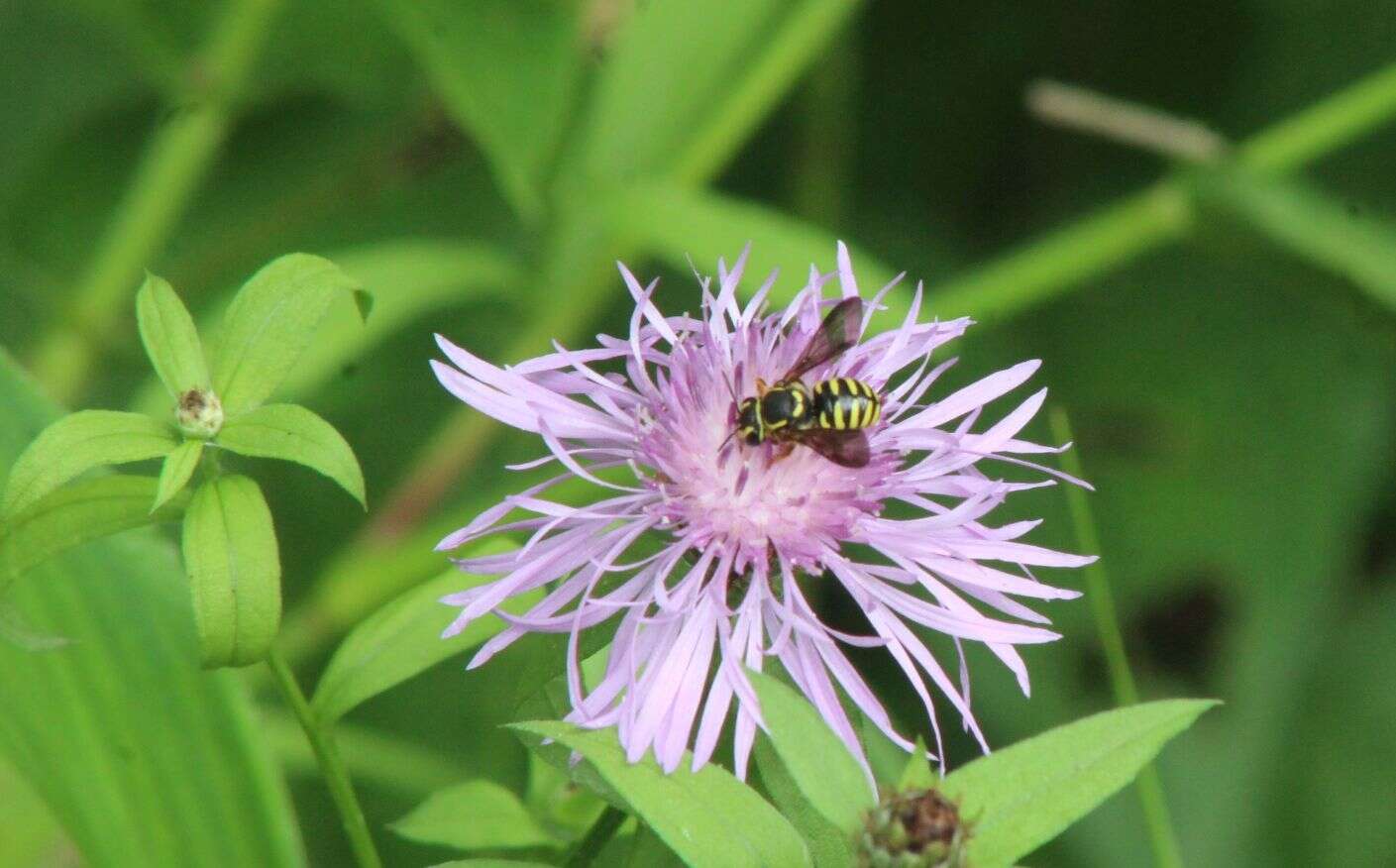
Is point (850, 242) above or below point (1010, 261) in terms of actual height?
above

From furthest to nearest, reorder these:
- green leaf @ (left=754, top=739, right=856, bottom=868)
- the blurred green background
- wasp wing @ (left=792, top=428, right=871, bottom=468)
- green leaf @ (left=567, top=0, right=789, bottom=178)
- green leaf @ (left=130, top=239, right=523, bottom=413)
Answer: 1. green leaf @ (left=567, top=0, right=789, bottom=178)
2. the blurred green background
3. green leaf @ (left=130, top=239, right=523, bottom=413)
4. wasp wing @ (left=792, top=428, right=871, bottom=468)
5. green leaf @ (left=754, top=739, right=856, bottom=868)

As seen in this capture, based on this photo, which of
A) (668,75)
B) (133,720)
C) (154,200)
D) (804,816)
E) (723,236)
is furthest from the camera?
(668,75)

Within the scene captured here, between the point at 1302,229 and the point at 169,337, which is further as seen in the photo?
the point at 1302,229

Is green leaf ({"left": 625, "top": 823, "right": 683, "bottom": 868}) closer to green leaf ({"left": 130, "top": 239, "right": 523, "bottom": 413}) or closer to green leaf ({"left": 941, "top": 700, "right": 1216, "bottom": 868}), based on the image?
green leaf ({"left": 941, "top": 700, "right": 1216, "bottom": 868})

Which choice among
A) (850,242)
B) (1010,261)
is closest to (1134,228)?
(1010,261)

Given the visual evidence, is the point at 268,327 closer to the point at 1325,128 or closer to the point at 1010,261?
the point at 1010,261

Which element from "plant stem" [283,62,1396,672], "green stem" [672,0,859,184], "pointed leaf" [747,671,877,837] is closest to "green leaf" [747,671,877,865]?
"pointed leaf" [747,671,877,837]

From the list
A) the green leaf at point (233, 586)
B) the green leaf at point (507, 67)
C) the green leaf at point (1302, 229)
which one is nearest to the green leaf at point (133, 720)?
the green leaf at point (233, 586)

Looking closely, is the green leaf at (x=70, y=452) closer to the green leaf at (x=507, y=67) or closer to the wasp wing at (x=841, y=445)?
the wasp wing at (x=841, y=445)
